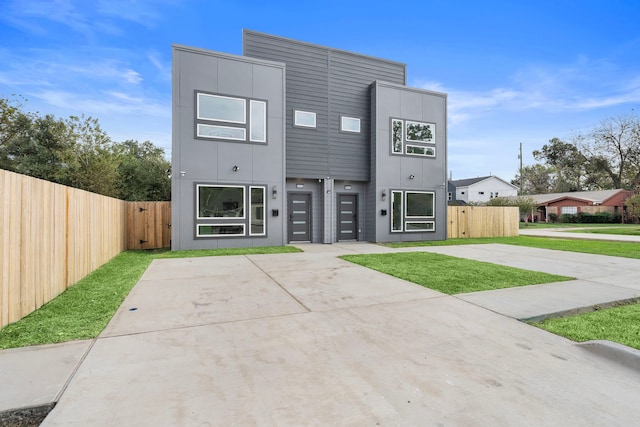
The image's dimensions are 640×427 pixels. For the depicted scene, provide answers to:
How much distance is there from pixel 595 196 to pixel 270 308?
139 feet

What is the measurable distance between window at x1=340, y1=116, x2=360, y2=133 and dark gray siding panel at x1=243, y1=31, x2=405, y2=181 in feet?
0.52

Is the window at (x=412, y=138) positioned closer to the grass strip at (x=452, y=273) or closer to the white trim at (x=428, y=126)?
the white trim at (x=428, y=126)

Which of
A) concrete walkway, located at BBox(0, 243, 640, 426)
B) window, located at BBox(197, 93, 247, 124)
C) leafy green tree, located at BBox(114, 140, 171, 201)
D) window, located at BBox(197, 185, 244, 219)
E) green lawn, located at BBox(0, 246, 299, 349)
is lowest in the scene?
concrete walkway, located at BBox(0, 243, 640, 426)

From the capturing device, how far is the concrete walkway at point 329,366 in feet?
6.13

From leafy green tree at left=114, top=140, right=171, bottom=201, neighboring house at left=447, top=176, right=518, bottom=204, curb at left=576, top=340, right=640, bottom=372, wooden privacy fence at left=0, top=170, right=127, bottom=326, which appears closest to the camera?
curb at left=576, top=340, right=640, bottom=372

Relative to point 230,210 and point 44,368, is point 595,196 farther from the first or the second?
point 44,368

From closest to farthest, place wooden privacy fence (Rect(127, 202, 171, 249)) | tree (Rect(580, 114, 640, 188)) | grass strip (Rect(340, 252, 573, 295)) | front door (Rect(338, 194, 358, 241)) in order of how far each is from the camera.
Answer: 1. grass strip (Rect(340, 252, 573, 295))
2. wooden privacy fence (Rect(127, 202, 171, 249))
3. front door (Rect(338, 194, 358, 241))
4. tree (Rect(580, 114, 640, 188))

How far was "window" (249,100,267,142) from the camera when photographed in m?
10.2

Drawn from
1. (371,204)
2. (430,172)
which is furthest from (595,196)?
(371,204)

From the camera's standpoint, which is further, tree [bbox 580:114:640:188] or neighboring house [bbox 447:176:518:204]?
neighboring house [bbox 447:176:518:204]

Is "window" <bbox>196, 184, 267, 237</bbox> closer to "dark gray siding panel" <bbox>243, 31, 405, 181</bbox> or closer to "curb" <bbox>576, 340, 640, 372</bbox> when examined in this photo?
"dark gray siding panel" <bbox>243, 31, 405, 181</bbox>

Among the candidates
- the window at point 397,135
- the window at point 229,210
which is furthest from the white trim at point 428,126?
the window at point 229,210

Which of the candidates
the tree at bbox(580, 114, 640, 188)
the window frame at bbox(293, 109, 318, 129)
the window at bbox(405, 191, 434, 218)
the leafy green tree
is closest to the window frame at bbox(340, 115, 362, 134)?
the window frame at bbox(293, 109, 318, 129)

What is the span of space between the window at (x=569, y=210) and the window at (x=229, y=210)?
3608cm
